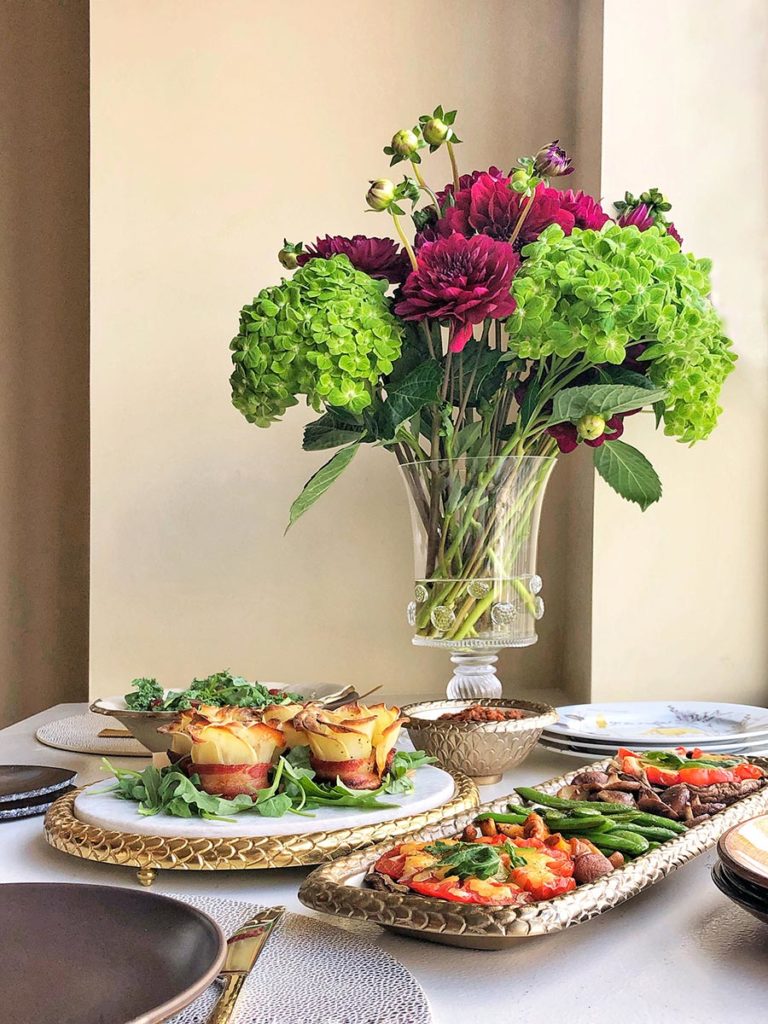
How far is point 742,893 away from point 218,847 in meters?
0.29

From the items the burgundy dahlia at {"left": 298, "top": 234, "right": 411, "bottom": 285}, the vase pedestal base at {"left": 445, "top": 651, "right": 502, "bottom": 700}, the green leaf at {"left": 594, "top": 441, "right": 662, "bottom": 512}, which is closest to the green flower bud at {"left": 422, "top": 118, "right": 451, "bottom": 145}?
the burgundy dahlia at {"left": 298, "top": 234, "right": 411, "bottom": 285}

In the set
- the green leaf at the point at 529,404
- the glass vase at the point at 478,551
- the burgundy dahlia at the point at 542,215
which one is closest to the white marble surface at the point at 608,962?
the glass vase at the point at 478,551

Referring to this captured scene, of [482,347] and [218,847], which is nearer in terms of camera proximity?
[218,847]

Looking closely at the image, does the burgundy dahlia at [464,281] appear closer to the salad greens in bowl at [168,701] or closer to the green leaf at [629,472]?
the green leaf at [629,472]

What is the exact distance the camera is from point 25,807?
793 mm

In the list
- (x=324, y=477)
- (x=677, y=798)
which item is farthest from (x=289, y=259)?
(x=677, y=798)

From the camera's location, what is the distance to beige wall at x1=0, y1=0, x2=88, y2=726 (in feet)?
6.36

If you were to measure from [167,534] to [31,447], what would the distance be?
556 millimetres

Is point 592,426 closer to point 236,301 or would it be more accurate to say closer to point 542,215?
point 542,215

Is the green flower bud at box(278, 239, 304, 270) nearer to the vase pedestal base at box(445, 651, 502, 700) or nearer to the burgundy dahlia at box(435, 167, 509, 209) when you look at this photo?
the burgundy dahlia at box(435, 167, 509, 209)

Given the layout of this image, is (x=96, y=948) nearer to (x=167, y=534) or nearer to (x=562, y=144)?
(x=167, y=534)

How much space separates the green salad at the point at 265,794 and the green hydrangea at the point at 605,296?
1.42ft

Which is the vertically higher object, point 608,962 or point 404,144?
point 404,144

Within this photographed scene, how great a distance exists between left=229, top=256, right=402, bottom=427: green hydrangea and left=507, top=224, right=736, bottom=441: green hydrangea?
0.13 meters
